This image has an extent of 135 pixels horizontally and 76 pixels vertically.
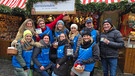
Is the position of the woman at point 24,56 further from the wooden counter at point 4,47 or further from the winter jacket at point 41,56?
the wooden counter at point 4,47

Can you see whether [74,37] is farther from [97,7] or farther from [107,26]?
[97,7]

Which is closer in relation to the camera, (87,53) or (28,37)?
(87,53)

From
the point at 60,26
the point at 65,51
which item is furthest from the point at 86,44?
the point at 60,26

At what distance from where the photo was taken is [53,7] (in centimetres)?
723

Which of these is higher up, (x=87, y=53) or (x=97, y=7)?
(x=97, y=7)

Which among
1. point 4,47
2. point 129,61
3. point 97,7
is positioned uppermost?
point 97,7

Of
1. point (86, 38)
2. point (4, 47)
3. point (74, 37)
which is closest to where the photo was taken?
point (86, 38)

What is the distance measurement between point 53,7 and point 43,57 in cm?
227

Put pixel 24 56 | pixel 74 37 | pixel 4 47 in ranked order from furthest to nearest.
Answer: pixel 4 47
pixel 74 37
pixel 24 56

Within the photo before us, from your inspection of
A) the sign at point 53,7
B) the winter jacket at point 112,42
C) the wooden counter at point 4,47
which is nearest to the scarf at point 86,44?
the winter jacket at point 112,42

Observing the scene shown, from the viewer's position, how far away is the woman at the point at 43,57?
536 centimetres

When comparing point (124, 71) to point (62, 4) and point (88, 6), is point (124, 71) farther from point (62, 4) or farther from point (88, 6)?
point (62, 4)

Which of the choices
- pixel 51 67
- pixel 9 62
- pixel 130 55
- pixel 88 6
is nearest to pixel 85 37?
pixel 51 67

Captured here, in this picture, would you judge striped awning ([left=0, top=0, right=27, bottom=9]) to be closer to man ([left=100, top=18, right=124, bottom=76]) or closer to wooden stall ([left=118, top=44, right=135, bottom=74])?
man ([left=100, top=18, right=124, bottom=76])
